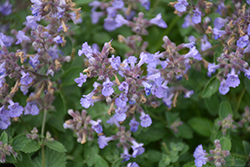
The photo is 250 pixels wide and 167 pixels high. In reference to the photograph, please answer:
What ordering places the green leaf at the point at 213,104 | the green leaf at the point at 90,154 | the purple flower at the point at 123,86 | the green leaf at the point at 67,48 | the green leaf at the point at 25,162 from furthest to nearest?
the green leaf at the point at 213,104 < the green leaf at the point at 90,154 < the green leaf at the point at 67,48 < the green leaf at the point at 25,162 < the purple flower at the point at 123,86

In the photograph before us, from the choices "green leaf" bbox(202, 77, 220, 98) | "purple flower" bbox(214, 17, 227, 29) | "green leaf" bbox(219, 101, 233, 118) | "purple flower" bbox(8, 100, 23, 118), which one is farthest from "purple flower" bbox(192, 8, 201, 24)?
"purple flower" bbox(8, 100, 23, 118)

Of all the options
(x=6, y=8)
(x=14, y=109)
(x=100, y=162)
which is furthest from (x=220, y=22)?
(x=6, y=8)

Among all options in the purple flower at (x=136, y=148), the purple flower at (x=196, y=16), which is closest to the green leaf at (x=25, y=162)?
the purple flower at (x=136, y=148)

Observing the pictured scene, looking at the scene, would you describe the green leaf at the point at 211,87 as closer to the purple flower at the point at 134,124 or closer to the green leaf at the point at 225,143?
the green leaf at the point at 225,143

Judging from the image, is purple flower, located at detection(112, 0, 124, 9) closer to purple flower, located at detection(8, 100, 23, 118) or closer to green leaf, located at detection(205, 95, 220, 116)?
green leaf, located at detection(205, 95, 220, 116)

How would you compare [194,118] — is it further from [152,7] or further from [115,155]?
[152,7]
